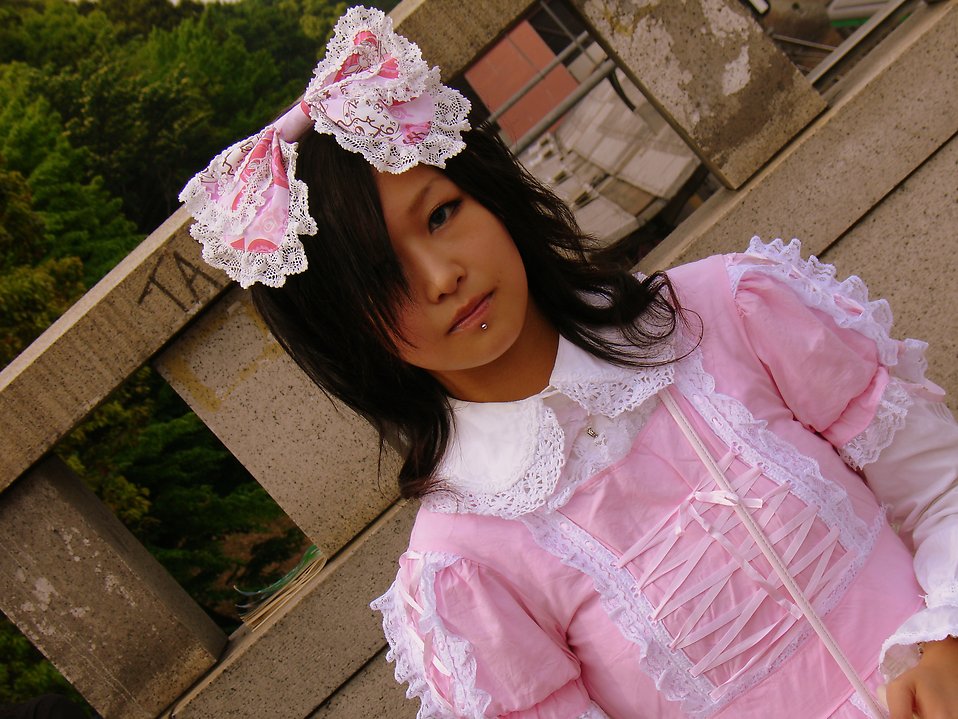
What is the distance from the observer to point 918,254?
A: 2.33m

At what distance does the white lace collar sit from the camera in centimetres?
132

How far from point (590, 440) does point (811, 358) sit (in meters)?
0.37

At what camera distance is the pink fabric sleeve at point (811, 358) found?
1.34 meters

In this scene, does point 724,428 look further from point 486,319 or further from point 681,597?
point 486,319

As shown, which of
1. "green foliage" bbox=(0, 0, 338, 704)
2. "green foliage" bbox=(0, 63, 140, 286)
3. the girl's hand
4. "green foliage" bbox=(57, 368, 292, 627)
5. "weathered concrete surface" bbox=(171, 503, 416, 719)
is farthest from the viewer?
"green foliage" bbox=(0, 63, 140, 286)

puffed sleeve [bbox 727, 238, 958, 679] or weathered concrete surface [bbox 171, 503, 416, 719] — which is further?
weathered concrete surface [bbox 171, 503, 416, 719]

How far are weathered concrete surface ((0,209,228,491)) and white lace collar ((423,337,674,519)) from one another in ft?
3.37

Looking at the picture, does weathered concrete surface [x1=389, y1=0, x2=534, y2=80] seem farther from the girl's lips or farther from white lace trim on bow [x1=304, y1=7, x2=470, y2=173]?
the girl's lips

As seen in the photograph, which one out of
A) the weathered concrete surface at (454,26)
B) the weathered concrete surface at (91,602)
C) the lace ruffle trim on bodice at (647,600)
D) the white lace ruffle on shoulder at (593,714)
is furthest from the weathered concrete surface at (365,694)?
the weathered concrete surface at (454,26)

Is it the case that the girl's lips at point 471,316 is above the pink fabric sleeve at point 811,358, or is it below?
above

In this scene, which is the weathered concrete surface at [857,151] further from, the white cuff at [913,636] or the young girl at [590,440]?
the white cuff at [913,636]

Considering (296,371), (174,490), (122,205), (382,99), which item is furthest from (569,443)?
(122,205)

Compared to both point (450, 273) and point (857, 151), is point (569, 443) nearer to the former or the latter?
point (450, 273)

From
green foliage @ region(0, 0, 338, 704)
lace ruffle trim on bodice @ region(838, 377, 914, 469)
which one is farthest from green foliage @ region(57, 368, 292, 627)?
lace ruffle trim on bodice @ region(838, 377, 914, 469)
